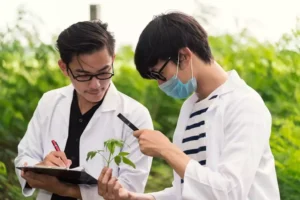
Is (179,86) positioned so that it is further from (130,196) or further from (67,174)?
(67,174)

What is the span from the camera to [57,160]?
5.54m

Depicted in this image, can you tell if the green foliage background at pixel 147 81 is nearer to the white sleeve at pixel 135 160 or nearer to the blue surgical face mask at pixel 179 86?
the white sleeve at pixel 135 160

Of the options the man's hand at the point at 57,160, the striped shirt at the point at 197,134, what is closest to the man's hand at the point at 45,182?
the man's hand at the point at 57,160

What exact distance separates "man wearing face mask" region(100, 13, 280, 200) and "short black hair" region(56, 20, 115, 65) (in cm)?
64

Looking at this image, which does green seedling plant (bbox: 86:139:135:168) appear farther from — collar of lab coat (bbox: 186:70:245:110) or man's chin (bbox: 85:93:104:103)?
collar of lab coat (bbox: 186:70:245:110)

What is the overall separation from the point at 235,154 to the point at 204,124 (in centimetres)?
33

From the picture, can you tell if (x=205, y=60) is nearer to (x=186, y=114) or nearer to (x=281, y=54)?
(x=186, y=114)

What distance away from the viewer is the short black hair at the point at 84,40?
573 centimetres

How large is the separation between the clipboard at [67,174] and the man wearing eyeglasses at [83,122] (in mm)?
41

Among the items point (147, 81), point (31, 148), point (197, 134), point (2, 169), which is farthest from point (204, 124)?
point (147, 81)

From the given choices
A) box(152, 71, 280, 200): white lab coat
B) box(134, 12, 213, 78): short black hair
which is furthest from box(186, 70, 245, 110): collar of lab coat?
box(134, 12, 213, 78): short black hair

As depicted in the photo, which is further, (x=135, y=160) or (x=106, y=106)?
(x=106, y=106)

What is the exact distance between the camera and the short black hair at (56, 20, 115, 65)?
18.8 feet

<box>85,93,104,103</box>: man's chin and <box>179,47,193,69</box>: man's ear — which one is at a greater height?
<box>179,47,193,69</box>: man's ear
